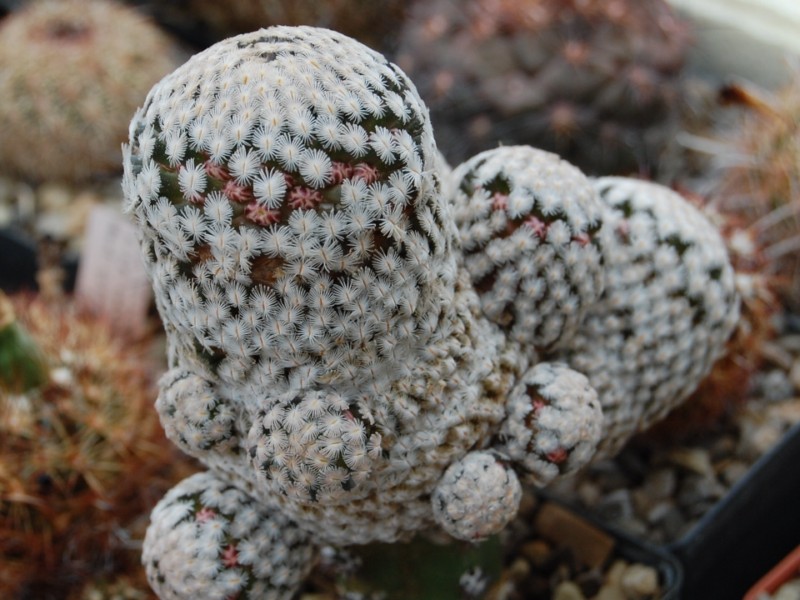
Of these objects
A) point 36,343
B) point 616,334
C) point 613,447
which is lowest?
point 36,343

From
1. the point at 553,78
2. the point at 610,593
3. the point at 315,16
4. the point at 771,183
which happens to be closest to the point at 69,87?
the point at 315,16

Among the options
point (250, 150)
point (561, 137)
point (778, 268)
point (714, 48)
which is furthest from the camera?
point (714, 48)

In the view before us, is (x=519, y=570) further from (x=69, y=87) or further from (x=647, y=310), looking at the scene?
(x=69, y=87)

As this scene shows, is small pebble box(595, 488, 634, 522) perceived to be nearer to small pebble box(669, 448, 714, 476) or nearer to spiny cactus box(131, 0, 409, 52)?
small pebble box(669, 448, 714, 476)

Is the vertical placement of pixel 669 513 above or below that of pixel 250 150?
below

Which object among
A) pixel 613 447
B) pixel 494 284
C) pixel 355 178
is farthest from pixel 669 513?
pixel 355 178

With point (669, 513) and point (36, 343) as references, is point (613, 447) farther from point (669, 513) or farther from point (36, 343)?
point (36, 343)

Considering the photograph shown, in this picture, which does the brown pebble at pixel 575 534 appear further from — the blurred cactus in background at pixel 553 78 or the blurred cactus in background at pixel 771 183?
the blurred cactus in background at pixel 553 78
